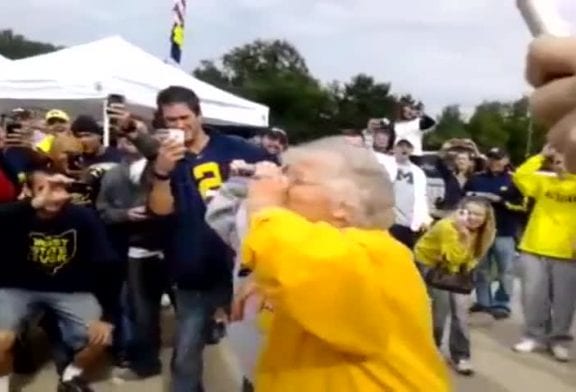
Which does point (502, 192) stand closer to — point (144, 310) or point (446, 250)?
point (446, 250)

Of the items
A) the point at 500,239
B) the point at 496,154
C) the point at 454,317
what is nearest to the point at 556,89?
the point at 454,317

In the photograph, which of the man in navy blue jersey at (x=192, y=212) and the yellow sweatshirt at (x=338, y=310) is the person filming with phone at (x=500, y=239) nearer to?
the man in navy blue jersey at (x=192, y=212)

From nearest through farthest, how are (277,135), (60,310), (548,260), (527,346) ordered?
1. (60,310)
2. (548,260)
3. (527,346)
4. (277,135)

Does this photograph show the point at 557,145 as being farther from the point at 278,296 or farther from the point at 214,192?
the point at 214,192

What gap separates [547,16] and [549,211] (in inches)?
307

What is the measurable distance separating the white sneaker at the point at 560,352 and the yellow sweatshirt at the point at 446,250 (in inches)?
46.0

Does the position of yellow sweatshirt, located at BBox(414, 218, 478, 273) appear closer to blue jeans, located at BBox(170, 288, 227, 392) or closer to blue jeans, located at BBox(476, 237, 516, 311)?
blue jeans, located at BBox(170, 288, 227, 392)

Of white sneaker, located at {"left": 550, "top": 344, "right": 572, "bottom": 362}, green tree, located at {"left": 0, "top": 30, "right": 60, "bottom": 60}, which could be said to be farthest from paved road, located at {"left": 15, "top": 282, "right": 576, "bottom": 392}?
green tree, located at {"left": 0, "top": 30, "right": 60, "bottom": 60}

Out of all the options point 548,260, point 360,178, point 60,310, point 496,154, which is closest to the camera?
point 360,178

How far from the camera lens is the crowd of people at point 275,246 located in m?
2.79

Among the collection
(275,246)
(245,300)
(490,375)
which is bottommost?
(490,375)

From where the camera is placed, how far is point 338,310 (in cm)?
275

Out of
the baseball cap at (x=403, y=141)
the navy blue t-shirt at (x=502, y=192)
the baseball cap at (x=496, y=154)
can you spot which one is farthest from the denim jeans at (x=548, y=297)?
the baseball cap at (x=496, y=154)

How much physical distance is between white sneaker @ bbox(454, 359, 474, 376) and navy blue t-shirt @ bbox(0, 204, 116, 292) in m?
2.77
